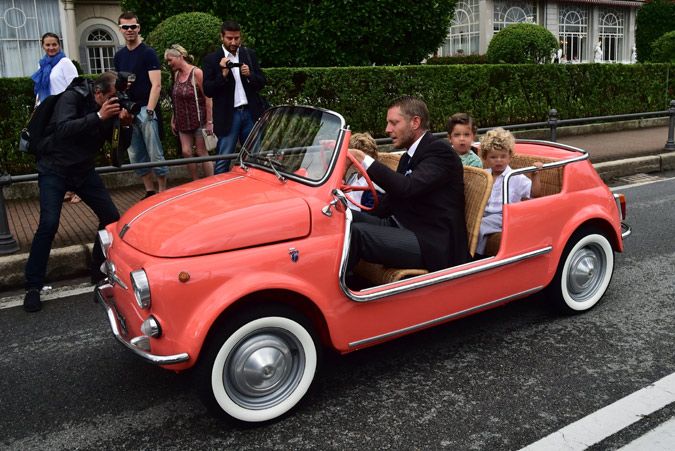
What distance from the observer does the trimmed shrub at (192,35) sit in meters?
9.77

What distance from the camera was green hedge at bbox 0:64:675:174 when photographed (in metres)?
9.04

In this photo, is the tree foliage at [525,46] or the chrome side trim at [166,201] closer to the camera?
the chrome side trim at [166,201]

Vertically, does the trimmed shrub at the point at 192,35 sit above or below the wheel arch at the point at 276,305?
above

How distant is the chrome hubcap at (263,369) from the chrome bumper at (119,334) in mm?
275

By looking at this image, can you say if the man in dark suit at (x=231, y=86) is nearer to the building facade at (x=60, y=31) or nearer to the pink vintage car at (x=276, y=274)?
the pink vintage car at (x=276, y=274)

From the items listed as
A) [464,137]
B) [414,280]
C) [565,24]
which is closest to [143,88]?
[464,137]

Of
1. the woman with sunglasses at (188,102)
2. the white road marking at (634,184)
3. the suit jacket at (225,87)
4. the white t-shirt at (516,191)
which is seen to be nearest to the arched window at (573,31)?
the white road marking at (634,184)

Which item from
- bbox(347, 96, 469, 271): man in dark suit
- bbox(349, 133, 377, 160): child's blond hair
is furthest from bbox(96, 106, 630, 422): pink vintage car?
bbox(349, 133, 377, 160): child's blond hair

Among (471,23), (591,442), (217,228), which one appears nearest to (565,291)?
(591,442)

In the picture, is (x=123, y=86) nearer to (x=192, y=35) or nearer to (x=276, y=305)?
(x=276, y=305)

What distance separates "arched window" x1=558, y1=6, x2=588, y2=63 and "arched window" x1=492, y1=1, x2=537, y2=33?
1889 millimetres

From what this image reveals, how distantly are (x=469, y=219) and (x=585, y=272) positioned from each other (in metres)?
1.11

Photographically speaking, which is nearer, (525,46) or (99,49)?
(525,46)

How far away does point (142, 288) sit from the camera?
3039 millimetres
